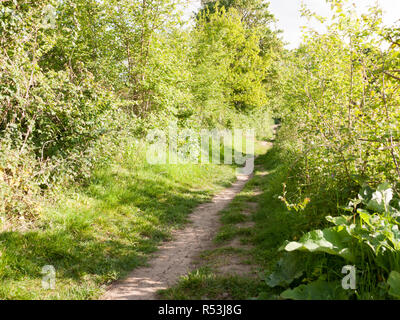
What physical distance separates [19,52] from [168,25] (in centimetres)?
492

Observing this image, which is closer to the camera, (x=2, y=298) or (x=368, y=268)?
(x=368, y=268)

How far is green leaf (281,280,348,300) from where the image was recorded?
316cm

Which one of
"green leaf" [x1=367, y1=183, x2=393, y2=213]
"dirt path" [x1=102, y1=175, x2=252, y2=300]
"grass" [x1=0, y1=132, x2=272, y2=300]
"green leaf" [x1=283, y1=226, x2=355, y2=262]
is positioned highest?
"green leaf" [x1=367, y1=183, x2=393, y2=213]

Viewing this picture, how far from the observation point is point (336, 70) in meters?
6.80

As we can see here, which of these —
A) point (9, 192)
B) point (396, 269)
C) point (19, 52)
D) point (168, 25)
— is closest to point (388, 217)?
point (396, 269)

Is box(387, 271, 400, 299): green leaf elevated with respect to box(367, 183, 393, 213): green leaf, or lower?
lower

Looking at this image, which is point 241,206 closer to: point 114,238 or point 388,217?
point 114,238

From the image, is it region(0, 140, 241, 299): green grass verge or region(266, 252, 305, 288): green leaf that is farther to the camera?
region(0, 140, 241, 299): green grass verge

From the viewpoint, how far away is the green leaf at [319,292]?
3.16 metres
